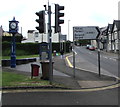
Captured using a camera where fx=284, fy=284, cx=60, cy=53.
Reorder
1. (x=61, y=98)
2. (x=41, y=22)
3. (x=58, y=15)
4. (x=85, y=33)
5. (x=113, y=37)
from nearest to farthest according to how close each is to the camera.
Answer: (x=61, y=98)
(x=41, y=22)
(x=58, y=15)
(x=85, y=33)
(x=113, y=37)

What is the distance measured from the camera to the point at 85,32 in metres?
16.6

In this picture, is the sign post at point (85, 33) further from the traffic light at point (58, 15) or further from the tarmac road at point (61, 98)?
the tarmac road at point (61, 98)

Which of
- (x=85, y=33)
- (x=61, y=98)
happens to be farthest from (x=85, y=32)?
(x=61, y=98)

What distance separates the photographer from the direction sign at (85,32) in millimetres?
16531

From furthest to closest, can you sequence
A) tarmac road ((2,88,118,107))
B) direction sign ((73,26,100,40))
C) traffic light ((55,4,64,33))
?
direction sign ((73,26,100,40)), traffic light ((55,4,64,33)), tarmac road ((2,88,118,107))

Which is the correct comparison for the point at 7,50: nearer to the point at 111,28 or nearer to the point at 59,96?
the point at 111,28

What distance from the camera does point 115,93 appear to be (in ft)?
36.2

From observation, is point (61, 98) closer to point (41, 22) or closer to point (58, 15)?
point (41, 22)

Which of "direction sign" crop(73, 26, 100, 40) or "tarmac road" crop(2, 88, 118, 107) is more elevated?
"direction sign" crop(73, 26, 100, 40)

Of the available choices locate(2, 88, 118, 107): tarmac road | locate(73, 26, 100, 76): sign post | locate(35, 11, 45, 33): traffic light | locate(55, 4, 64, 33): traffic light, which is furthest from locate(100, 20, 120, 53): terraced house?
locate(2, 88, 118, 107): tarmac road

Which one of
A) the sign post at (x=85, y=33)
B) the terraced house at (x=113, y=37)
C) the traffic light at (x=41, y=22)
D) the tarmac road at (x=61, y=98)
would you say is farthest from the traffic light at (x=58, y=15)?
the terraced house at (x=113, y=37)

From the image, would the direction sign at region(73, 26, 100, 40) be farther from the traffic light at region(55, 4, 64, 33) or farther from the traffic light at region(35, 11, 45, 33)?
the traffic light at region(35, 11, 45, 33)

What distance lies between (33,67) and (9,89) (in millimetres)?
2961

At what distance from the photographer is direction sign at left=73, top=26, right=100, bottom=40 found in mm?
16531
